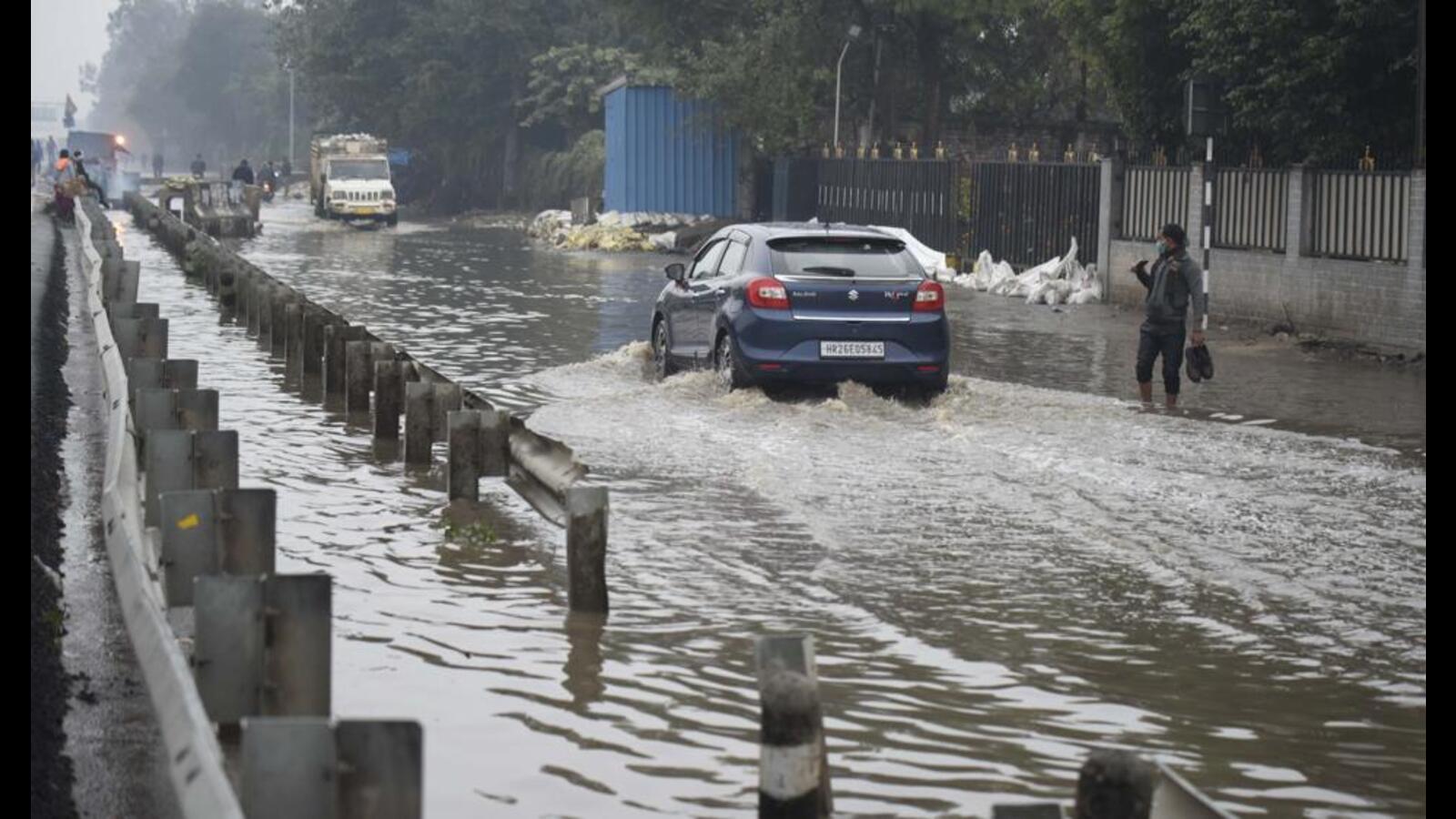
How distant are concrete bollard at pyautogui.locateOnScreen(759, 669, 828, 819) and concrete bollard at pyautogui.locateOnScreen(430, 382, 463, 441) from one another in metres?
7.65

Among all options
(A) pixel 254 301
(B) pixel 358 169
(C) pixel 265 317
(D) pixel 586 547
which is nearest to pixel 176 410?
(D) pixel 586 547

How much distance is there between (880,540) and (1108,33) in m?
20.4

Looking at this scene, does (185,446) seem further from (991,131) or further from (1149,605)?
(991,131)

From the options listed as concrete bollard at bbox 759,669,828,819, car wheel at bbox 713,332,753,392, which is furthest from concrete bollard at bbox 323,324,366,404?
concrete bollard at bbox 759,669,828,819

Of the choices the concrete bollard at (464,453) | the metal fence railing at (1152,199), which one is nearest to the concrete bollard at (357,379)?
the concrete bollard at (464,453)

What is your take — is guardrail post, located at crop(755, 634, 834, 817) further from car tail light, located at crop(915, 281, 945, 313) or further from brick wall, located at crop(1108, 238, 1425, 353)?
brick wall, located at crop(1108, 238, 1425, 353)

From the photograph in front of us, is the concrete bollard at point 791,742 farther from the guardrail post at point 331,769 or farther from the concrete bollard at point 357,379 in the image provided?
the concrete bollard at point 357,379

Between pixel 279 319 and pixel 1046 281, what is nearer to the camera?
pixel 279 319

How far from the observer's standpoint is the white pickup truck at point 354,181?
61.3m

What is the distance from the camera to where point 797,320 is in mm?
17078

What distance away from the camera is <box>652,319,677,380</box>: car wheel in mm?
19375

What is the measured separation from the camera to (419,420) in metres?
14.1

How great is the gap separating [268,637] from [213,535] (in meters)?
1.98

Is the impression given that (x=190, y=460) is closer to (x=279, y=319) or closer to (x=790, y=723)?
(x=790, y=723)
